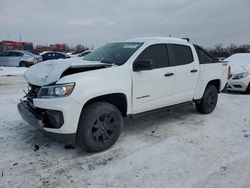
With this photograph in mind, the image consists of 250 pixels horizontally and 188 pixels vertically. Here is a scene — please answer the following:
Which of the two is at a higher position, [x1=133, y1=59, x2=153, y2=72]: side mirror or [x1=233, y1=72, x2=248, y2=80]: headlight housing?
[x1=133, y1=59, x2=153, y2=72]: side mirror

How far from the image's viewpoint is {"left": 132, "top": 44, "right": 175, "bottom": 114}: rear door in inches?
168

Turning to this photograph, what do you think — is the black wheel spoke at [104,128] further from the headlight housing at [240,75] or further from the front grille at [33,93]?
the headlight housing at [240,75]

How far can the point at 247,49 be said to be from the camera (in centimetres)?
2536

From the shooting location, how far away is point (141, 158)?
3.69 metres

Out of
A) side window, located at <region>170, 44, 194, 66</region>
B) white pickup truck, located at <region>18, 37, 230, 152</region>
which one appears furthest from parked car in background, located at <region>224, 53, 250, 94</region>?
side window, located at <region>170, 44, 194, 66</region>

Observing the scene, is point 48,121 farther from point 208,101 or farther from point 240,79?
point 240,79

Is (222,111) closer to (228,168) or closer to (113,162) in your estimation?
(228,168)

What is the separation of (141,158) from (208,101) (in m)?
3.08

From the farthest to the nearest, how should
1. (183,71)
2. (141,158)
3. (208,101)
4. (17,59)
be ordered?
(17,59)
(208,101)
(183,71)
(141,158)

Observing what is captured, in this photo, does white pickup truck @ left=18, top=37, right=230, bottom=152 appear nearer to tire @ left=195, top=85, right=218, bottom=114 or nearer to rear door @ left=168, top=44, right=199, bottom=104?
rear door @ left=168, top=44, right=199, bottom=104

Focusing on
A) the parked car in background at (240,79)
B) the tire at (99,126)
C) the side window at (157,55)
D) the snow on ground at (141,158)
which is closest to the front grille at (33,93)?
the snow on ground at (141,158)

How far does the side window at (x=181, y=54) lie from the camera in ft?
16.7

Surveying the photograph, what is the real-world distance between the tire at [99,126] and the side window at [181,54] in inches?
72.9

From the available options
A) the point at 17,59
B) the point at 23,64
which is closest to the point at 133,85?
the point at 23,64
